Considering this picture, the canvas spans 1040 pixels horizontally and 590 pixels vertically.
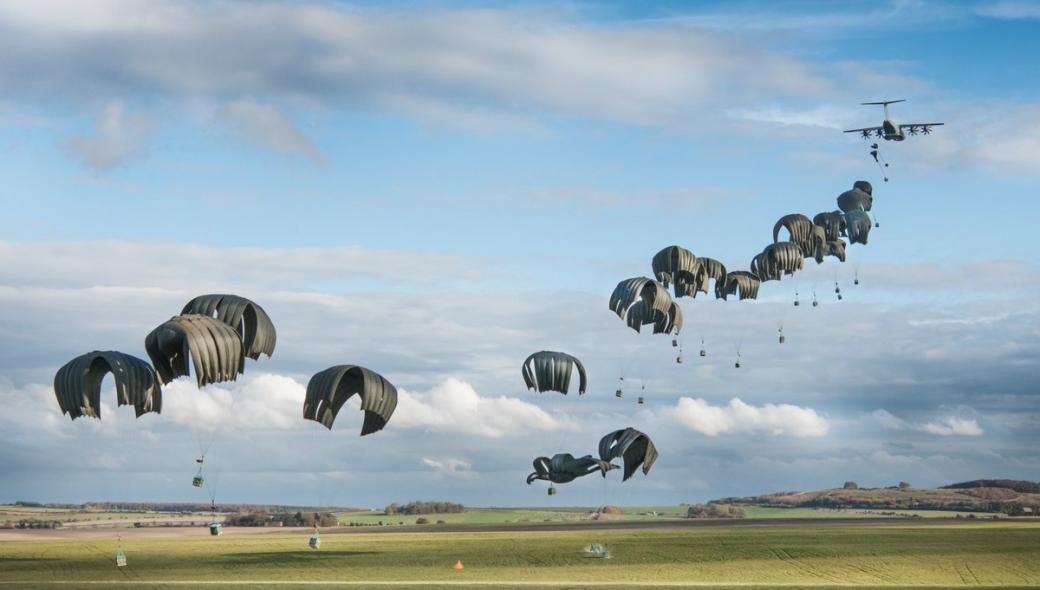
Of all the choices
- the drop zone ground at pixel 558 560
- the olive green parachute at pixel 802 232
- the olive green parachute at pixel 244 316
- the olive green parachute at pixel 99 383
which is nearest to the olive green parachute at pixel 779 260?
the olive green parachute at pixel 802 232

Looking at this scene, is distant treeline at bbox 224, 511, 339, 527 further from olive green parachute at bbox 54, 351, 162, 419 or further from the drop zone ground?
olive green parachute at bbox 54, 351, 162, 419

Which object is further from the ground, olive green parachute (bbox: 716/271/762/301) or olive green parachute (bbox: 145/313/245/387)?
olive green parachute (bbox: 716/271/762/301)

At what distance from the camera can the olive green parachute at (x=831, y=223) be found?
345ft

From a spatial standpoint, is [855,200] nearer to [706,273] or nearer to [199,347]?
[706,273]

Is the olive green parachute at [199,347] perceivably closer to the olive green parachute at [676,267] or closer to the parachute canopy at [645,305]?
the parachute canopy at [645,305]

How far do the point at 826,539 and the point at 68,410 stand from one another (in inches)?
2581

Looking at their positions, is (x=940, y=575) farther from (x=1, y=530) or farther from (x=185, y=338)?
(x=1, y=530)

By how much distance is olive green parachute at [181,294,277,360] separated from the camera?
6147 cm

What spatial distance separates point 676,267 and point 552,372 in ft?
62.7

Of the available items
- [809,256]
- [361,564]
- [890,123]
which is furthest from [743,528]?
[361,564]

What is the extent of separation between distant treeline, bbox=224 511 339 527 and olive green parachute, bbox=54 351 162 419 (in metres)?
92.7

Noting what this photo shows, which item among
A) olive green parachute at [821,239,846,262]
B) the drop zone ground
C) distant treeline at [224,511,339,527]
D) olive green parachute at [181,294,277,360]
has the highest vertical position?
olive green parachute at [821,239,846,262]

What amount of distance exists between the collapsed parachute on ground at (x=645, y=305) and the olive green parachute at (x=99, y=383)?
33.3 meters

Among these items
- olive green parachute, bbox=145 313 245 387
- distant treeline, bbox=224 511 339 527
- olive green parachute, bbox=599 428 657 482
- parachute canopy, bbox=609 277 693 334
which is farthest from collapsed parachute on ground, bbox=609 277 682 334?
distant treeline, bbox=224 511 339 527
